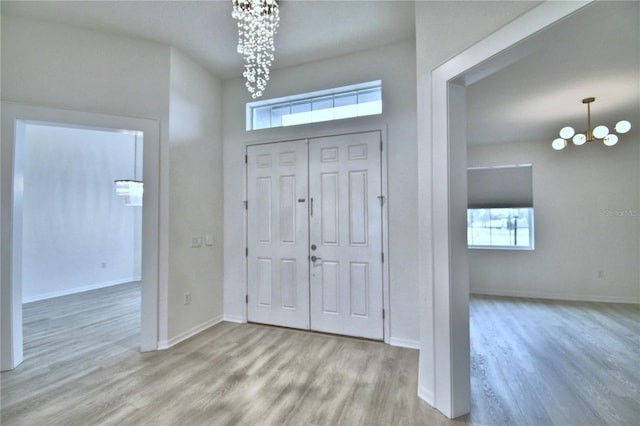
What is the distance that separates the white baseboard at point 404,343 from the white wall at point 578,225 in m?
3.27

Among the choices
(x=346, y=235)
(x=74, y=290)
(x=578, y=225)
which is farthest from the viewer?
(x=74, y=290)

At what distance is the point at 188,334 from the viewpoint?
323 cm

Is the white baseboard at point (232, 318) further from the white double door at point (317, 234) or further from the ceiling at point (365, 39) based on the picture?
the ceiling at point (365, 39)

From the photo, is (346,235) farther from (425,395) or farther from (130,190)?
(130,190)

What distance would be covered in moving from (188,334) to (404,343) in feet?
7.99

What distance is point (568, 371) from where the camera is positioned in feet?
8.18

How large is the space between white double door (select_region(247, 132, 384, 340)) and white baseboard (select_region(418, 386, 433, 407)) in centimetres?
95

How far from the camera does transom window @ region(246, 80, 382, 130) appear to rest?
3.25 metres

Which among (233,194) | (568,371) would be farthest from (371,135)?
(568,371)

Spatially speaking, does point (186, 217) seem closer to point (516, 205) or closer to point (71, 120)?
point (71, 120)

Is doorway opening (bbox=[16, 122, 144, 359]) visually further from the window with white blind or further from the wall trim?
the window with white blind

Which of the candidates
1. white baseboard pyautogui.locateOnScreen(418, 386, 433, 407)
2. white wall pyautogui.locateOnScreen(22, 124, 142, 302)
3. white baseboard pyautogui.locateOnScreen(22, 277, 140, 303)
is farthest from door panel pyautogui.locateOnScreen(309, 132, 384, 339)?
white baseboard pyautogui.locateOnScreen(22, 277, 140, 303)

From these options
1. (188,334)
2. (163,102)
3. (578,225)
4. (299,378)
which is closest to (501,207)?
(578,225)

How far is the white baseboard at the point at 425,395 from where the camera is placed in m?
2.00
